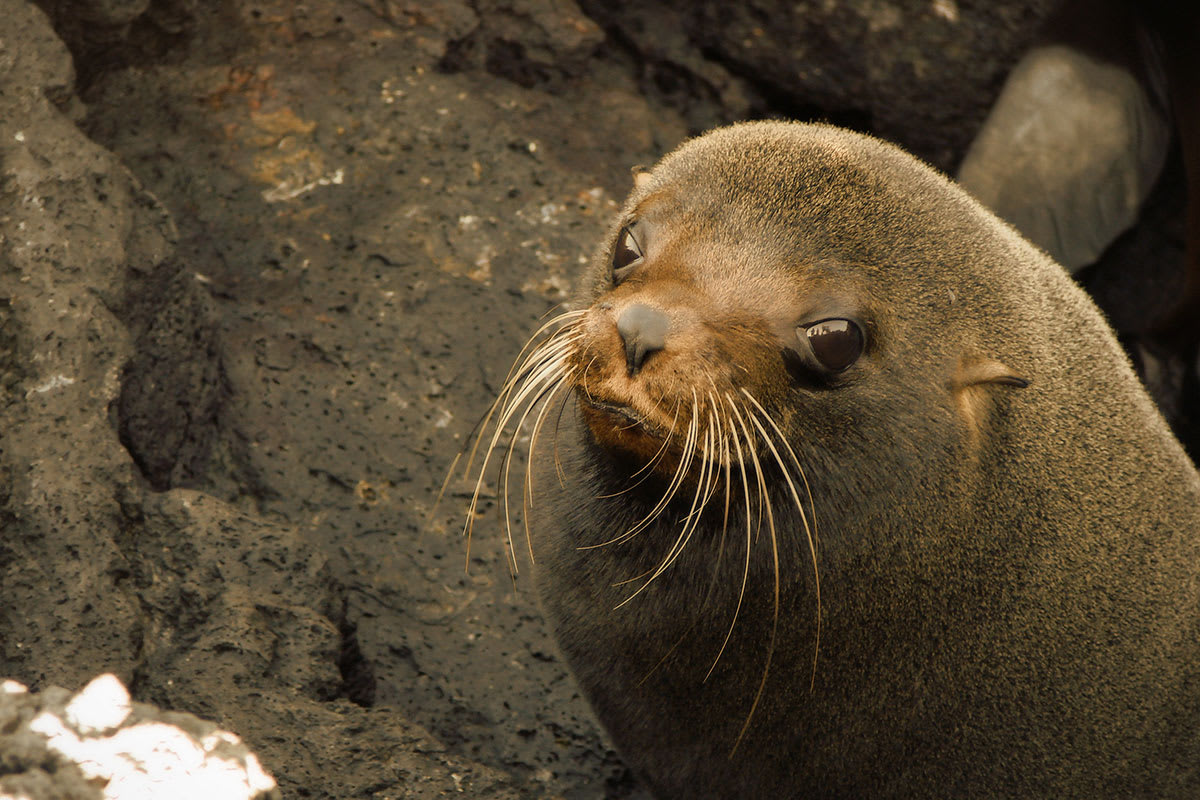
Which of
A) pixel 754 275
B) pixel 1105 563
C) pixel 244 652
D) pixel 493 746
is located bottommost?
pixel 493 746

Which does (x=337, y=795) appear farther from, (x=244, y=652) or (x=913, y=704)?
(x=913, y=704)

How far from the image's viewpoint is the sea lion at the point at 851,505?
2.97 m

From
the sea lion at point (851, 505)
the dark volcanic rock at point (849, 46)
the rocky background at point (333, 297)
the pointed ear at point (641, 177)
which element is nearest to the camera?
the sea lion at point (851, 505)

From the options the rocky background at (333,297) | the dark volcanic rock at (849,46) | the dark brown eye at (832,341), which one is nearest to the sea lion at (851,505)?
the dark brown eye at (832,341)

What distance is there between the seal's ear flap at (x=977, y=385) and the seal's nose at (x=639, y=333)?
2.88 ft

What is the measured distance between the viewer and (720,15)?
20.4 feet

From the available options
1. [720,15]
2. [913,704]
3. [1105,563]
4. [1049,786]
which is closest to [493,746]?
[913,704]

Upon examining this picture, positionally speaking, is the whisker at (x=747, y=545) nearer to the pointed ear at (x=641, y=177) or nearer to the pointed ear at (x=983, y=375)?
the pointed ear at (x=983, y=375)

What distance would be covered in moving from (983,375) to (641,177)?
1230mm

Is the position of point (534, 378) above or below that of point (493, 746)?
above

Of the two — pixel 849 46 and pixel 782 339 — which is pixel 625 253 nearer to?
pixel 782 339

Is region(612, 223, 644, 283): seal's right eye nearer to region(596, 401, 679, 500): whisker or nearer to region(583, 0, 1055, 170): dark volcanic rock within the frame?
region(596, 401, 679, 500): whisker

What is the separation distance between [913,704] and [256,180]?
3597 mm

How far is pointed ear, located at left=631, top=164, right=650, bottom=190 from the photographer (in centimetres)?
365
